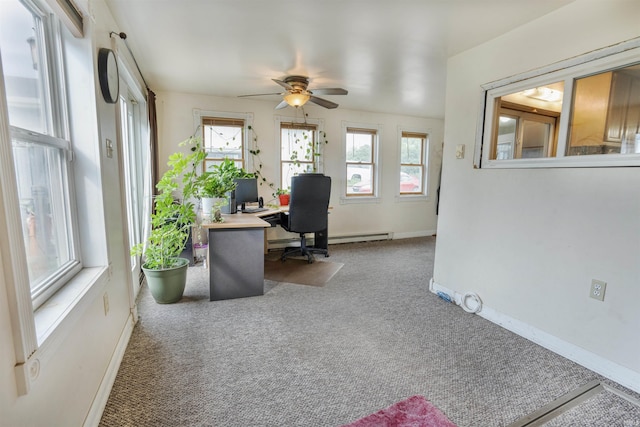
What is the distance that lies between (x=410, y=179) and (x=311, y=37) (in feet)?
12.9

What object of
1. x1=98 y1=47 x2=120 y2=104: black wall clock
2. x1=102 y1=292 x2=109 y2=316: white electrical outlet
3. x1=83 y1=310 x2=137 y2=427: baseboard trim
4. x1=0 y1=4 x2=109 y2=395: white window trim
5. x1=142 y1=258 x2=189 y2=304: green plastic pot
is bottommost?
x1=83 y1=310 x2=137 y2=427: baseboard trim

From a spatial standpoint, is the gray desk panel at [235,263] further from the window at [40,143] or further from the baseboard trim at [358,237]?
the baseboard trim at [358,237]

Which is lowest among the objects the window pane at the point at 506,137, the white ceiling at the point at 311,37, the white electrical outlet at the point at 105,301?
the white electrical outlet at the point at 105,301

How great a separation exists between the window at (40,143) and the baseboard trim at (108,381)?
0.59 meters

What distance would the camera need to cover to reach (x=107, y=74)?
179cm

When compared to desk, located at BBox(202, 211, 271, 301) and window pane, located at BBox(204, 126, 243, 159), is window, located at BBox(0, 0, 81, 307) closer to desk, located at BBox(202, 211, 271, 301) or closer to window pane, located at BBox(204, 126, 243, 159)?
desk, located at BBox(202, 211, 271, 301)

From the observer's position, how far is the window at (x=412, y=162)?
574 centimetres

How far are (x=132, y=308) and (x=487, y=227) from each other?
2955 mm

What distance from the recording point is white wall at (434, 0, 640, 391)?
1799mm

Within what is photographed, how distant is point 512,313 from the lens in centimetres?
243

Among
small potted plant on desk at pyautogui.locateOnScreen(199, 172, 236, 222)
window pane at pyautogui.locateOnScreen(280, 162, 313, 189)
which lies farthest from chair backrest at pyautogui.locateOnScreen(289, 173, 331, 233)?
window pane at pyautogui.locateOnScreen(280, 162, 313, 189)

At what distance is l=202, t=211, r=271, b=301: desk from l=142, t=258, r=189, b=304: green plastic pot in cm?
27

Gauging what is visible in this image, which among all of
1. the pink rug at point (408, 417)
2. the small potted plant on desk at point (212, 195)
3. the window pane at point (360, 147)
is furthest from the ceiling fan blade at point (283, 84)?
the pink rug at point (408, 417)

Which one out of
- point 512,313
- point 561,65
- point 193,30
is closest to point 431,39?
point 561,65
